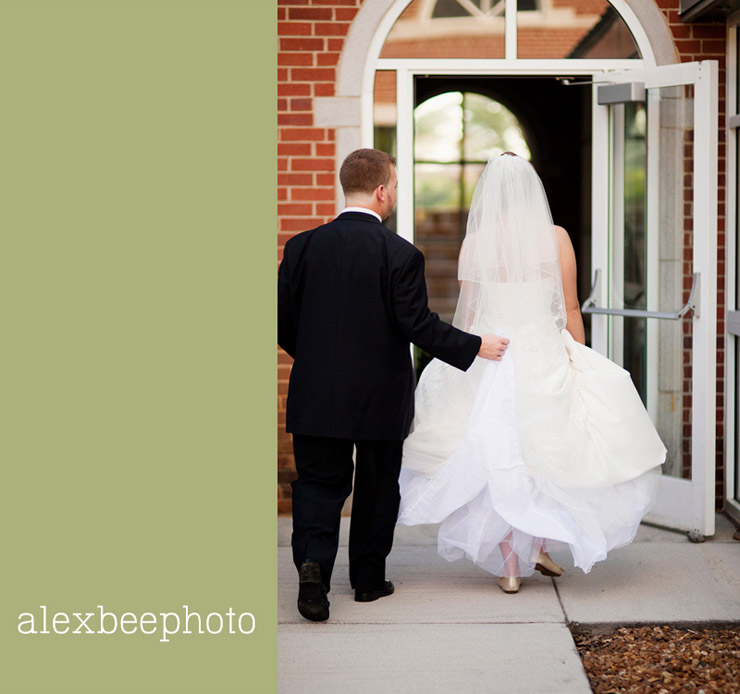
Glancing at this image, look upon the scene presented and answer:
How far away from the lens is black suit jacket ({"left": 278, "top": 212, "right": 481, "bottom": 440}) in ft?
12.4

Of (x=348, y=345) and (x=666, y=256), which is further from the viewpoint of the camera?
(x=666, y=256)

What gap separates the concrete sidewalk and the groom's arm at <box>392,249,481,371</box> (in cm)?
102

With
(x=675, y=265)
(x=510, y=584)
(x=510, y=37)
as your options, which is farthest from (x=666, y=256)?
(x=510, y=584)

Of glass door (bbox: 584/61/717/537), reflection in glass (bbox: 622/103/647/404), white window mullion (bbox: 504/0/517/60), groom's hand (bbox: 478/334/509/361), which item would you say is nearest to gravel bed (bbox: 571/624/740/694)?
groom's hand (bbox: 478/334/509/361)

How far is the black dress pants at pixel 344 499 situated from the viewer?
389 cm

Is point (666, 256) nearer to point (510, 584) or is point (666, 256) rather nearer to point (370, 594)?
point (510, 584)

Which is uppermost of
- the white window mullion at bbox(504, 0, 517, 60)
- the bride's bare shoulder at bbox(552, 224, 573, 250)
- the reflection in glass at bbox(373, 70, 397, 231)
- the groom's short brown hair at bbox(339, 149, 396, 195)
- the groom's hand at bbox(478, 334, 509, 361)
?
the white window mullion at bbox(504, 0, 517, 60)

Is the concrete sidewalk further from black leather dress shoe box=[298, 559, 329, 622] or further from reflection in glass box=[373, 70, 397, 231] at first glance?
reflection in glass box=[373, 70, 397, 231]

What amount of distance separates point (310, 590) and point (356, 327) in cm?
97

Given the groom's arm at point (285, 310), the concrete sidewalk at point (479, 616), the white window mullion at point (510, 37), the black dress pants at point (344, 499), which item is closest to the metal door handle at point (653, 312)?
the concrete sidewalk at point (479, 616)

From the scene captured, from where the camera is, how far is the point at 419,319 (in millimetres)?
3775
